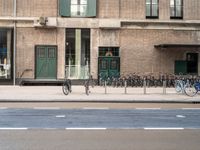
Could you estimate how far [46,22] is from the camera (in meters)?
34.3

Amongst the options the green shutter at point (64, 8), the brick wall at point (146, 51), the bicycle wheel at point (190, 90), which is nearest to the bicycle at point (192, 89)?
the bicycle wheel at point (190, 90)

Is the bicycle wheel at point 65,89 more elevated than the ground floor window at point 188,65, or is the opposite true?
the ground floor window at point 188,65

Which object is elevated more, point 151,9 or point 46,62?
point 151,9

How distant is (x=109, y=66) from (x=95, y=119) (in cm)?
2071

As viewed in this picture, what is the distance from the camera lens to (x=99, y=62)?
116 feet

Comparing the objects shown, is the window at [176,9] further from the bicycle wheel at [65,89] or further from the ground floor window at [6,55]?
the bicycle wheel at [65,89]

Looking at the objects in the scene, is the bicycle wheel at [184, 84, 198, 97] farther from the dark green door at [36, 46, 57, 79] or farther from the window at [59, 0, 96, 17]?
the dark green door at [36, 46, 57, 79]

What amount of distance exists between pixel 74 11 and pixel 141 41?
5.48 metres

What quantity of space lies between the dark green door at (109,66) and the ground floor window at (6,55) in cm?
671

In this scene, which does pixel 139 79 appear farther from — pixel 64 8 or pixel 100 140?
pixel 100 140

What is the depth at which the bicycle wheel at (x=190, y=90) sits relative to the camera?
26.3m

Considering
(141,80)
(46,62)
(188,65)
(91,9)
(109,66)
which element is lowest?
(141,80)

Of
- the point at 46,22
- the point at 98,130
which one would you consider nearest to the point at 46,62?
the point at 46,22

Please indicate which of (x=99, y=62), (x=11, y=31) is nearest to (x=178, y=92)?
(x=99, y=62)
